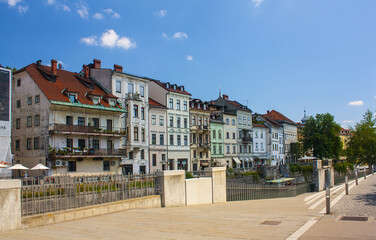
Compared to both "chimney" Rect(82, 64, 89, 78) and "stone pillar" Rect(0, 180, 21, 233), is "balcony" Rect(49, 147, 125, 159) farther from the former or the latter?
"stone pillar" Rect(0, 180, 21, 233)

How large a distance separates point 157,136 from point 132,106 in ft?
22.7

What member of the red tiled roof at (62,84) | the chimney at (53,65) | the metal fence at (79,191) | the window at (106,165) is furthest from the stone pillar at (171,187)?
the chimney at (53,65)

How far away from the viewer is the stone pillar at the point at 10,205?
10797mm

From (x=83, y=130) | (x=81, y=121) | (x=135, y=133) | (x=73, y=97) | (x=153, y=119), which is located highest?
(x=73, y=97)

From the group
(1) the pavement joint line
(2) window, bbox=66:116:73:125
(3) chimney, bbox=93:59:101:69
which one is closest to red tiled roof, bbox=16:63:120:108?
(2) window, bbox=66:116:73:125

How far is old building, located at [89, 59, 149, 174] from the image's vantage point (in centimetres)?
4812

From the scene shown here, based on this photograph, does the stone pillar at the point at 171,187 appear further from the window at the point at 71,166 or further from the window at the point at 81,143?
the window at the point at 81,143

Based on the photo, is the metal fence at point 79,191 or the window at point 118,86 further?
the window at point 118,86

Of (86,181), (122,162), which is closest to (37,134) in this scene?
(122,162)

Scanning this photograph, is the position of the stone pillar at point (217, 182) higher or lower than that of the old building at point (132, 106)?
lower

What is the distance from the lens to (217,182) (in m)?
21.6

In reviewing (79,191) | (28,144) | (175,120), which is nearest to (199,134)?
(175,120)

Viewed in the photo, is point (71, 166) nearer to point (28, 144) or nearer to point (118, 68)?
point (28, 144)

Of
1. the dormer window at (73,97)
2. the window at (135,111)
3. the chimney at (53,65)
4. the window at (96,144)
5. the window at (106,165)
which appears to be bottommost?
the window at (106,165)
